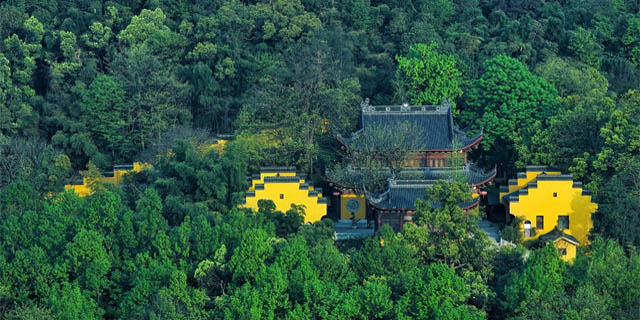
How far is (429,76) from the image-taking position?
53.3m

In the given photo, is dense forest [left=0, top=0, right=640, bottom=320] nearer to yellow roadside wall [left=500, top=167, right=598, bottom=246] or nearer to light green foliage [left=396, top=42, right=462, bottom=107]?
light green foliage [left=396, top=42, right=462, bottom=107]

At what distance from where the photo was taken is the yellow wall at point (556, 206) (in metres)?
45.9

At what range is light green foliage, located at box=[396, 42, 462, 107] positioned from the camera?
173 feet

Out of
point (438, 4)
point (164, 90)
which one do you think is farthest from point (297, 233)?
point (438, 4)

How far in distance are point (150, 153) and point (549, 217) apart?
1354 centimetres

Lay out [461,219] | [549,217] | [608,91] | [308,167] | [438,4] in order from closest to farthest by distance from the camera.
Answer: [461,219], [549,217], [308,167], [608,91], [438,4]

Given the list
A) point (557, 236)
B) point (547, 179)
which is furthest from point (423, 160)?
point (557, 236)

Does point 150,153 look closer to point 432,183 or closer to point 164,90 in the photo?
point 164,90

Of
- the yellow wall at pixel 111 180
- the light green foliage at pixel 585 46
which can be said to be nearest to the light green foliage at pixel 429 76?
the light green foliage at pixel 585 46

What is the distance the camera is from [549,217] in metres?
46.1

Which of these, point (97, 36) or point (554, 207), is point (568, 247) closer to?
point (554, 207)

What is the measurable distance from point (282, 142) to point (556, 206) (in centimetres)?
956

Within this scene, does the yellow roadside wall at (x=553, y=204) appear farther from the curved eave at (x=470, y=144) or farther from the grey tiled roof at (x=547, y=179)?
the curved eave at (x=470, y=144)

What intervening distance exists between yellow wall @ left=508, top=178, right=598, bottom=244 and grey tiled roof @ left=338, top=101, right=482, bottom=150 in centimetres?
361
